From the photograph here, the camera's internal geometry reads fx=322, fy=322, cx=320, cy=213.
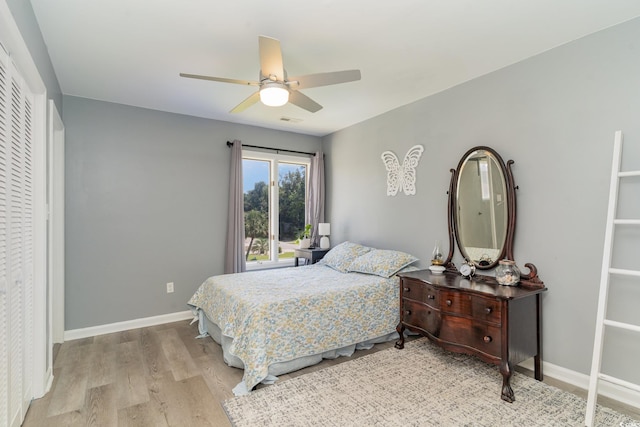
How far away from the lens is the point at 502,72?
9.37ft

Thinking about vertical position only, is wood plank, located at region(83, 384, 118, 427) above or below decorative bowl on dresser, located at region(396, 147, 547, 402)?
below

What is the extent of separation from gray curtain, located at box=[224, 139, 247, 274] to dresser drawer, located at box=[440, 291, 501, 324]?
2.65 m

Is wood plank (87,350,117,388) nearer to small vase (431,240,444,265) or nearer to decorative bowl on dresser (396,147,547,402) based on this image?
decorative bowl on dresser (396,147,547,402)

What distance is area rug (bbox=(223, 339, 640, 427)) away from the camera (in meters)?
2.01

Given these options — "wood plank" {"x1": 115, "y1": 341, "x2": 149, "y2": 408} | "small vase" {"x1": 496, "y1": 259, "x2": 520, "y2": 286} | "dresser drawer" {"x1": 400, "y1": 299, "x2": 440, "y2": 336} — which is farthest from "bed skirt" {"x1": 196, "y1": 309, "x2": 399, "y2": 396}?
"small vase" {"x1": 496, "y1": 259, "x2": 520, "y2": 286}

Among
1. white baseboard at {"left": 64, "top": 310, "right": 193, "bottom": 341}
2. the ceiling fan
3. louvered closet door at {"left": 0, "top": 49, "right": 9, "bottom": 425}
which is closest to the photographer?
louvered closet door at {"left": 0, "top": 49, "right": 9, "bottom": 425}

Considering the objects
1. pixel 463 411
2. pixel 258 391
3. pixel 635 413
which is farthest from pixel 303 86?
pixel 635 413

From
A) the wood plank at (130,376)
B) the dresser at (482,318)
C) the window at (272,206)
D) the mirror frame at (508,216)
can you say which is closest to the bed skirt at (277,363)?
the dresser at (482,318)

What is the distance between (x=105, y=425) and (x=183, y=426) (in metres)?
0.50

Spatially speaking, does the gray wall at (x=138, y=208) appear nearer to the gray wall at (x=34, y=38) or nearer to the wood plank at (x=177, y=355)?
the wood plank at (x=177, y=355)

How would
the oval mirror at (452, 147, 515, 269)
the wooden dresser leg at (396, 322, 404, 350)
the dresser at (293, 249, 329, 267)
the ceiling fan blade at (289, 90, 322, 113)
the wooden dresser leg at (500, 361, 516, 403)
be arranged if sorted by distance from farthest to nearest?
the dresser at (293, 249, 329, 267)
the wooden dresser leg at (396, 322, 404, 350)
the oval mirror at (452, 147, 515, 269)
the ceiling fan blade at (289, 90, 322, 113)
the wooden dresser leg at (500, 361, 516, 403)

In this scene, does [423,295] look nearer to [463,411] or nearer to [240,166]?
[463,411]

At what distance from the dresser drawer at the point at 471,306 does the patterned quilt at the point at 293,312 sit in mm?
669

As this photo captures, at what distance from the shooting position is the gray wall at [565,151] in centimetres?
221
